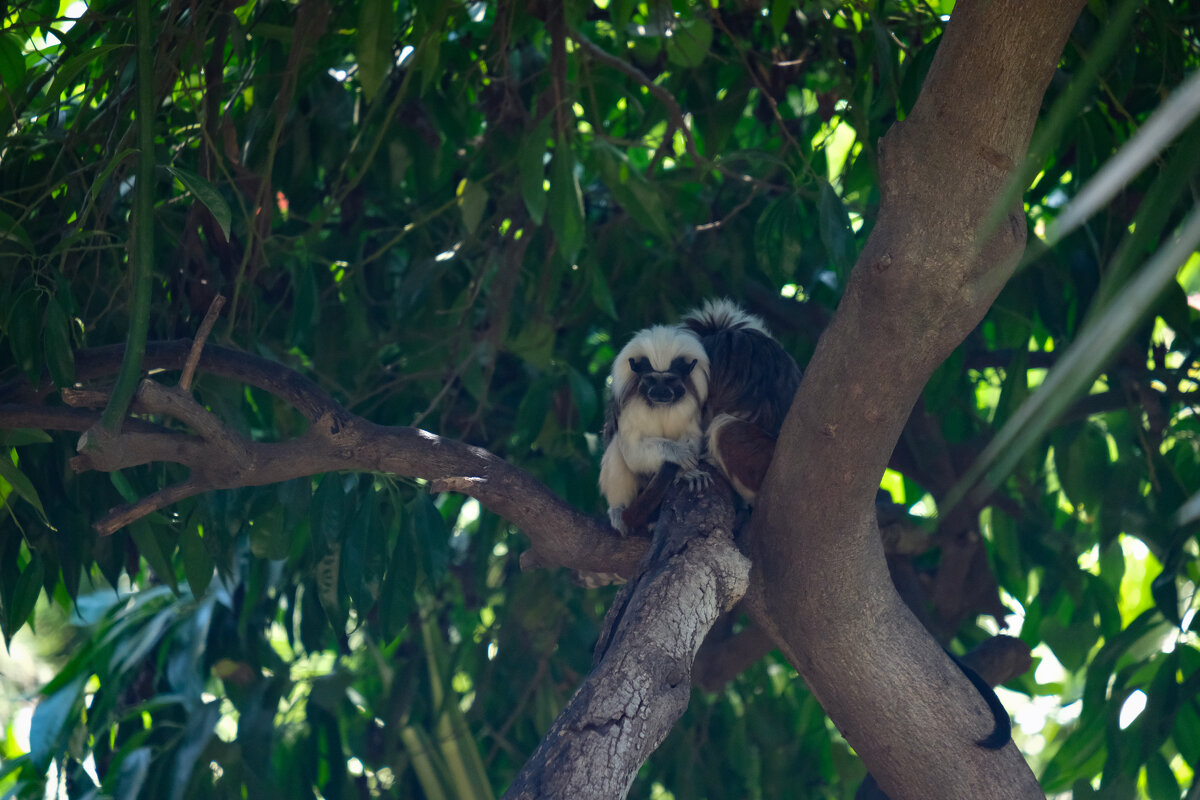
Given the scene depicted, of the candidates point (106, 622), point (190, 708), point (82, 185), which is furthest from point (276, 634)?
point (82, 185)

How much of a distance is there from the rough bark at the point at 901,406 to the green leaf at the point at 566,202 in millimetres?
813

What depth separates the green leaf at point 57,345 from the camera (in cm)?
276

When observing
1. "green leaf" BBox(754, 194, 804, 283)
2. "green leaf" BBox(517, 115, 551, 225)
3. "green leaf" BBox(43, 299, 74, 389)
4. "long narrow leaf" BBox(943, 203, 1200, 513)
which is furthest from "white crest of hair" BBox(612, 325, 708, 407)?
"long narrow leaf" BBox(943, 203, 1200, 513)

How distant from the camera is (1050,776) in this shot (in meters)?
4.19

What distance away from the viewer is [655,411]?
12.8 ft

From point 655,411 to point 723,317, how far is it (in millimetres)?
531

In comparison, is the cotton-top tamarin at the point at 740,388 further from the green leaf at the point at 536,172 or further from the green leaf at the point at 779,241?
the green leaf at the point at 536,172

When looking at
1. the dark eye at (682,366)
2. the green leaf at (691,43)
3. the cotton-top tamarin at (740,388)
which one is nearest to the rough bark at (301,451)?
the cotton-top tamarin at (740,388)

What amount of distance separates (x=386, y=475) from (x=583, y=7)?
5.03 feet

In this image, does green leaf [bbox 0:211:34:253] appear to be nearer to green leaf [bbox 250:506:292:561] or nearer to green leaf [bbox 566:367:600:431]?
green leaf [bbox 250:506:292:561]

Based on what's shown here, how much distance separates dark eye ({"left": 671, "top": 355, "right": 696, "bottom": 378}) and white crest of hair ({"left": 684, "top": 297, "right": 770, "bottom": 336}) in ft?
0.93

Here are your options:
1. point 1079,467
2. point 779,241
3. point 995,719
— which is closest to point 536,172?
point 779,241

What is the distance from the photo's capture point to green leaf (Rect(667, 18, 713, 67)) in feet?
11.5

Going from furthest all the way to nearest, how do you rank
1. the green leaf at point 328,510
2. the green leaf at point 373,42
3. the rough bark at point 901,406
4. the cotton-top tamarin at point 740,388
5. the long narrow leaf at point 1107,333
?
the cotton-top tamarin at point 740,388, the green leaf at point 328,510, the green leaf at point 373,42, the rough bark at point 901,406, the long narrow leaf at point 1107,333
